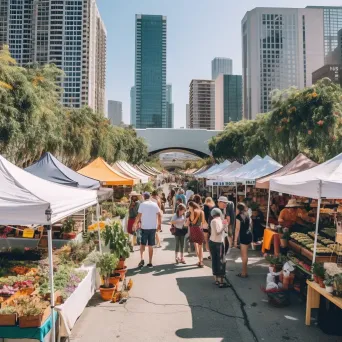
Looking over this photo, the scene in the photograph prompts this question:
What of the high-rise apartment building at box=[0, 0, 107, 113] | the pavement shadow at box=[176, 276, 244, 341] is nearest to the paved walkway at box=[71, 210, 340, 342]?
the pavement shadow at box=[176, 276, 244, 341]

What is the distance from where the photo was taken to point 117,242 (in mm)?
7102

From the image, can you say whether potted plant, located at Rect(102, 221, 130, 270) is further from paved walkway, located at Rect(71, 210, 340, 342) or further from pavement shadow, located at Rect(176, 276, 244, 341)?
pavement shadow, located at Rect(176, 276, 244, 341)

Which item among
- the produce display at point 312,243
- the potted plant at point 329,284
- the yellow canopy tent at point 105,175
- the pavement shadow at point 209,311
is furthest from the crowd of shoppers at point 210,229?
the yellow canopy tent at point 105,175

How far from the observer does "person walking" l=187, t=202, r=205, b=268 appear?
8648 millimetres

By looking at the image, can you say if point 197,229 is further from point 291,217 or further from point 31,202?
point 31,202

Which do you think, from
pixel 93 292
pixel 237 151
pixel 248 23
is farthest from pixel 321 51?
pixel 93 292

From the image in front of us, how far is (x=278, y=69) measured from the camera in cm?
15712

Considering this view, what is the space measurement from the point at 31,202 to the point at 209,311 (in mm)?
3350

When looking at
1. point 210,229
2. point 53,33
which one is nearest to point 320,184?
point 210,229

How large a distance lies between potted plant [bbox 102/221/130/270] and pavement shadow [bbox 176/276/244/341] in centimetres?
127

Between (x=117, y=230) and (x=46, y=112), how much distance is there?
6.31 metres

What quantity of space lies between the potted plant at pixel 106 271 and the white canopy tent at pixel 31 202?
1.33m

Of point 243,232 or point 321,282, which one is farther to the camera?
point 243,232

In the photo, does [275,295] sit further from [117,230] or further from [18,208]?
[18,208]
